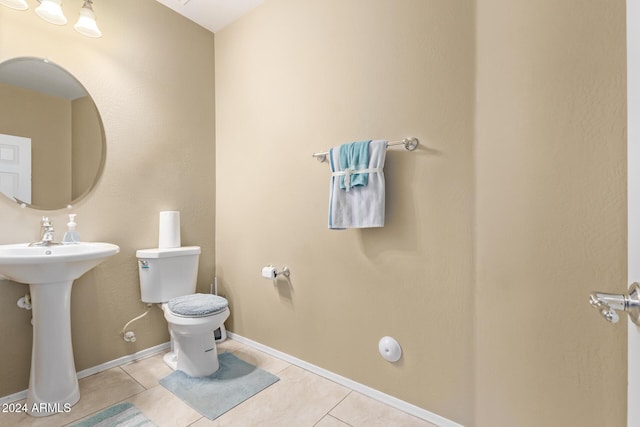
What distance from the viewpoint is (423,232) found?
142 centimetres

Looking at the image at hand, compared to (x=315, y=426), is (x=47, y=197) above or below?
above

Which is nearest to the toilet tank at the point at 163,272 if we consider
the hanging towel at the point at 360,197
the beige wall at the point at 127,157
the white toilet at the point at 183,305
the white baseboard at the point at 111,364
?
the white toilet at the point at 183,305

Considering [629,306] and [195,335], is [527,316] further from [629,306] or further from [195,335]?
[195,335]

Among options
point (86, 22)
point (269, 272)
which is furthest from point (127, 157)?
point (269, 272)

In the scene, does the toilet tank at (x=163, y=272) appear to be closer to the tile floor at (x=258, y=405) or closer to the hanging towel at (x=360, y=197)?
the tile floor at (x=258, y=405)

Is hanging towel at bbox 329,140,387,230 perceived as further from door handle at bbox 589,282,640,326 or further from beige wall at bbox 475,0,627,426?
door handle at bbox 589,282,640,326

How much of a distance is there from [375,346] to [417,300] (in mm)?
365

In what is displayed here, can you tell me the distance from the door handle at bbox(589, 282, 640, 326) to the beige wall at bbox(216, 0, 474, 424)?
0.74 meters

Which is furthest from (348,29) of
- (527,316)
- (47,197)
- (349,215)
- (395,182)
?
(47,197)

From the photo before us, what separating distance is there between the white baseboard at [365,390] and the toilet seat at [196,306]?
559 millimetres

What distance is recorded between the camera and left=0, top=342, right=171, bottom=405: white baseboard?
153cm

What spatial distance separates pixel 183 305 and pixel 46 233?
2.62ft

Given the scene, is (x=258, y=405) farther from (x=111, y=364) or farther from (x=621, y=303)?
(x=621, y=303)

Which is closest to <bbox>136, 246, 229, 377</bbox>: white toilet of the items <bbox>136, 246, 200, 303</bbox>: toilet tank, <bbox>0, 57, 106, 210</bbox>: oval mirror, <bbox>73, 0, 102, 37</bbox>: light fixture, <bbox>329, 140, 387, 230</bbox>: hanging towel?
<bbox>136, 246, 200, 303</bbox>: toilet tank
